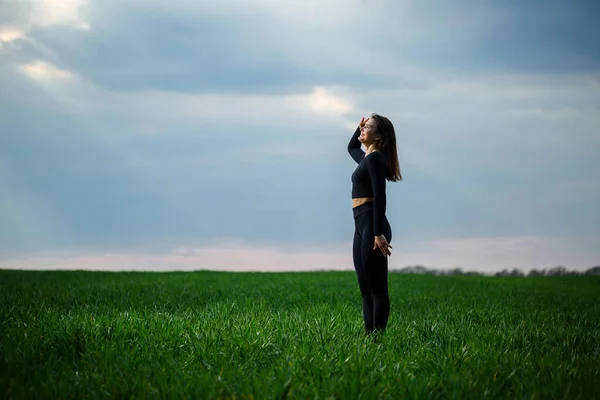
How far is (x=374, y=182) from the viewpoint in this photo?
6.95 m

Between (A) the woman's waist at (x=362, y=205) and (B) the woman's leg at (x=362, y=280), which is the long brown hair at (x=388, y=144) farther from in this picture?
(B) the woman's leg at (x=362, y=280)

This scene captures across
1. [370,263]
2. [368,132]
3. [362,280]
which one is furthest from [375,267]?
[368,132]

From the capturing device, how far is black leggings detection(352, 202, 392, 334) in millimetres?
7129

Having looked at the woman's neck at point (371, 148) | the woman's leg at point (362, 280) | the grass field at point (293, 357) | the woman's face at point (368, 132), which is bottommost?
the grass field at point (293, 357)

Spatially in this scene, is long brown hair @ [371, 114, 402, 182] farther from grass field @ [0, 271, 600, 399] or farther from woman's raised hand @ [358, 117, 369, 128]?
grass field @ [0, 271, 600, 399]

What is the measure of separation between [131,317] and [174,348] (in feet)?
7.32

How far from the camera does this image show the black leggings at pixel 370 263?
713 cm

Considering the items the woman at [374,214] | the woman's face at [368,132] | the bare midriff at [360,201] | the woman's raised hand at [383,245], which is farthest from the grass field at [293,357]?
the woman's face at [368,132]

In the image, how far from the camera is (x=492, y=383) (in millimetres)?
5180

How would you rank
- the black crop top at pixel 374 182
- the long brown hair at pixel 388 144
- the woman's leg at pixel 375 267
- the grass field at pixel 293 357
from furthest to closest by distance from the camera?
the long brown hair at pixel 388 144 → the woman's leg at pixel 375 267 → the black crop top at pixel 374 182 → the grass field at pixel 293 357

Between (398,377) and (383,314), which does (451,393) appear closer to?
(398,377)

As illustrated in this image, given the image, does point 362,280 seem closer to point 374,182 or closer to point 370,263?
point 370,263

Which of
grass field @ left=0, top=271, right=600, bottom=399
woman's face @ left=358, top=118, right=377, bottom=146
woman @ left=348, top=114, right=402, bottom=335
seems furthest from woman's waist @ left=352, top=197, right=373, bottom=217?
grass field @ left=0, top=271, right=600, bottom=399

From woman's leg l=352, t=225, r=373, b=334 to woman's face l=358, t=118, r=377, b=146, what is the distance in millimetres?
1168
